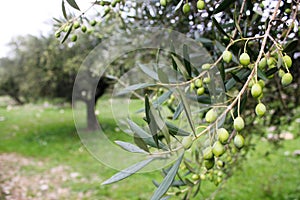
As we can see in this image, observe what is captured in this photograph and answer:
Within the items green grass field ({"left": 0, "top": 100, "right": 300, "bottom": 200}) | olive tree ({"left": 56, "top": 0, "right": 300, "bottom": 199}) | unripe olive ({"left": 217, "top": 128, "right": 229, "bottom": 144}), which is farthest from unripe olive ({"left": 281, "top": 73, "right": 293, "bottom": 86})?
green grass field ({"left": 0, "top": 100, "right": 300, "bottom": 200})

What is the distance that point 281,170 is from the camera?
435 cm

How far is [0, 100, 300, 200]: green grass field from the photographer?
3.65 m

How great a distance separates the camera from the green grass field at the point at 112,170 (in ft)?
12.0

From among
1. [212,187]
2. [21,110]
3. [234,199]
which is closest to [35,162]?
[212,187]

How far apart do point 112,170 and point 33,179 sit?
3.91 ft

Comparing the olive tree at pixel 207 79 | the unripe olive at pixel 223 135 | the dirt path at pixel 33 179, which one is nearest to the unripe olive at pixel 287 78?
the olive tree at pixel 207 79

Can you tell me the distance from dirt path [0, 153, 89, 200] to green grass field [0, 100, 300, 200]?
0.30ft

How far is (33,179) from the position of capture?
4.84 m

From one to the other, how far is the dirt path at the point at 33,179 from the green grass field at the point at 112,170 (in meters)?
0.09

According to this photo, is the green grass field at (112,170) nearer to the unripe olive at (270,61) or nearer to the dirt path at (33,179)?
the dirt path at (33,179)

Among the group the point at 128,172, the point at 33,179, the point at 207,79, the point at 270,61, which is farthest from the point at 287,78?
the point at 33,179

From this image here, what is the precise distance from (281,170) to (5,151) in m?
5.23

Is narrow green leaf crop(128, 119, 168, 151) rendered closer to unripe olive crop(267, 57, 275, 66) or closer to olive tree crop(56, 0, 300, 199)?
olive tree crop(56, 0, 300, 199)

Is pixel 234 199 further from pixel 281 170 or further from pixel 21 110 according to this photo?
pixel 21 110
